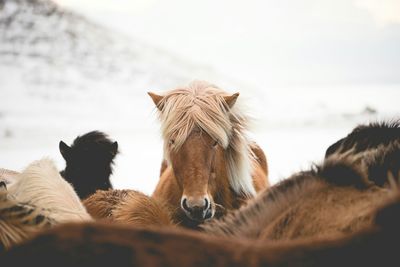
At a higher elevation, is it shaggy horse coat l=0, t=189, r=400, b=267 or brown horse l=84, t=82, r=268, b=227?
brown horse l=84, t=82, r=268, b=227

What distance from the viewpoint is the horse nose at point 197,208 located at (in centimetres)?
304

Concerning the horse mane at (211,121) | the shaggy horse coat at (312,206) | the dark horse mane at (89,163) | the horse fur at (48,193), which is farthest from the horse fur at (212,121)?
the dark horse mane at (89,163)

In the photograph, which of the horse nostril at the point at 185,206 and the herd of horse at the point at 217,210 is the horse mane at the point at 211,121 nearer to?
the herd of horse at the point at 217,210

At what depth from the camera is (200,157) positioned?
3.24m

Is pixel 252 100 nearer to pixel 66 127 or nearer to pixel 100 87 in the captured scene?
pixel 66 127

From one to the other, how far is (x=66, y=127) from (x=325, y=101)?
26330 millimetres

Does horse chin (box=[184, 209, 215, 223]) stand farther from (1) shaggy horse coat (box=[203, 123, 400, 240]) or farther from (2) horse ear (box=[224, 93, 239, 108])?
(1) shaggy horse coat (box=[203, 123, 400, 240])

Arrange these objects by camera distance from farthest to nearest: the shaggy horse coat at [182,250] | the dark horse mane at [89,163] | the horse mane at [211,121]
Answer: the dark horse mane at [89,163]
the horse mane at [211,121]
the shaggy horse coat at [182,250]

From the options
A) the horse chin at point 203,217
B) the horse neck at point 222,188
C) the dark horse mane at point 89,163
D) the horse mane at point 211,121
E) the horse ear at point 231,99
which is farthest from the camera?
the dark horse mane at point 89,163

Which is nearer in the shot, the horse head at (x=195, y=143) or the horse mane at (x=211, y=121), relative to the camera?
the horse head at (x=195, y=143)

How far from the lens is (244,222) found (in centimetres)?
185

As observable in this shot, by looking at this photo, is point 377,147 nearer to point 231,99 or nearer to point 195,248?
point 231,99

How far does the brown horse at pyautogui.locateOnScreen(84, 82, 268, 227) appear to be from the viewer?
317 cm

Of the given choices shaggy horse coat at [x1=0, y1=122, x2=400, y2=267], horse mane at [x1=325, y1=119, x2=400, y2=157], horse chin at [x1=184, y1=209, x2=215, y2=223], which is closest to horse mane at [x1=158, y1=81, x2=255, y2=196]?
horse chin at [x1=184, y1=209, x2=215, y2=223]
